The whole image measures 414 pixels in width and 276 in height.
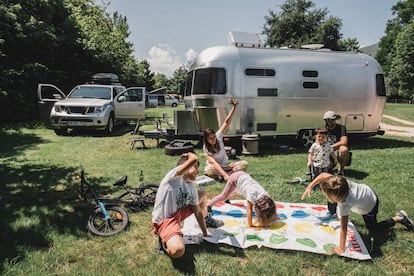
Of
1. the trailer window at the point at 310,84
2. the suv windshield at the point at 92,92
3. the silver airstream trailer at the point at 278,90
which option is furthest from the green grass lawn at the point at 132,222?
the suv windshield at the point at 92,92

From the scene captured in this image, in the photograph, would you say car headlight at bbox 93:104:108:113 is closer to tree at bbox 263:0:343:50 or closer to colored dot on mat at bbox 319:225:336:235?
colored dot on mat at bbox 319:225:336:235

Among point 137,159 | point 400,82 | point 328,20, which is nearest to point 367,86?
point 137,159

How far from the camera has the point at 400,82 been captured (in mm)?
38375

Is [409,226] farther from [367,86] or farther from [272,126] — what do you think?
[367,86]

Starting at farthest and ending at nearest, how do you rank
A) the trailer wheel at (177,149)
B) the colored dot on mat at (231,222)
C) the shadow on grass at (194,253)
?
the trailer wheel at (177,149), the colored dot on mat at (231,222), the shadow on grass at (194,253)

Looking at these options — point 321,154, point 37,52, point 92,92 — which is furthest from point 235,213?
point 37,52

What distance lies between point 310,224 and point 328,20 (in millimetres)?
47581

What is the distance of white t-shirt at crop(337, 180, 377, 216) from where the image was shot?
11.8 feet

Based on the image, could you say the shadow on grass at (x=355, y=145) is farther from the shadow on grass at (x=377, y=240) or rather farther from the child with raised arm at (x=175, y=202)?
the child with raised arm at (x=175, y=202)

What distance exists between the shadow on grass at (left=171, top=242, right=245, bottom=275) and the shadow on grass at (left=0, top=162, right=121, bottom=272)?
143 centimetres

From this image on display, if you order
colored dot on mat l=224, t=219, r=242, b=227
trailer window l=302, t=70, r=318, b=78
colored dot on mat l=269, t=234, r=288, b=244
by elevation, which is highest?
trailer window l=302, t=70, r=318, b=78

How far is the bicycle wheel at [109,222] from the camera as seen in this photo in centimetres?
414

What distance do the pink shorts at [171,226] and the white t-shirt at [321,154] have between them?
3056mm

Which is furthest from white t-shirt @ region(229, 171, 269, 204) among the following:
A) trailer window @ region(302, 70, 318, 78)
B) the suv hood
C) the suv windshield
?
the suv windshield
